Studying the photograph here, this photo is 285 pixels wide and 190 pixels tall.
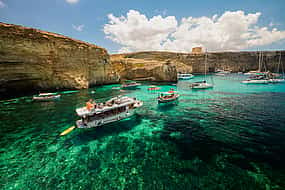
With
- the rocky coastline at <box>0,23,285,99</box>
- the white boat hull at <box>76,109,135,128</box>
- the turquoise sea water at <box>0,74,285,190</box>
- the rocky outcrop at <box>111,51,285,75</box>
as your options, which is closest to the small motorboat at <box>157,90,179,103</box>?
the turquoise sea water at <box>0,74,285,190</box>

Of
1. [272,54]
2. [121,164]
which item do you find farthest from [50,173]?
[272,54]

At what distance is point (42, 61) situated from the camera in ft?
125

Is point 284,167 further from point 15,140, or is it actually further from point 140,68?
point 140,68

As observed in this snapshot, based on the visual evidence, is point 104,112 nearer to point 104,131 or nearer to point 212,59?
point 104,131

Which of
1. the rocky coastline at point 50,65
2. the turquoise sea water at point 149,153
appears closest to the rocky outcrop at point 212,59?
the rocky coastline at point 50,65

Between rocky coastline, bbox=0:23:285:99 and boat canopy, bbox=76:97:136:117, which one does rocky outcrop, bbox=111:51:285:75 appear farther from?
boat canopy, bbox=76:97:136:117

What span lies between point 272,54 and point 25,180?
17789cm

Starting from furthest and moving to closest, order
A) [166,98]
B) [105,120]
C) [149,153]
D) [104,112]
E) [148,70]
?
[148,70] < [166,98] < [104,112] < [105,120] < [149,153]

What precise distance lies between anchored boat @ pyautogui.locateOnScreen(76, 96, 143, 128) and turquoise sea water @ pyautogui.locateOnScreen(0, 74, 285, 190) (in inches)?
44.5

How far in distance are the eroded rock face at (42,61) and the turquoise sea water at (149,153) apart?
21756mm

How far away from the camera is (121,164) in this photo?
1066 centimetres

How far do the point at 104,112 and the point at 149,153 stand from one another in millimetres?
9770

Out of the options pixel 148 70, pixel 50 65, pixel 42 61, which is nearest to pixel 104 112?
pixel 42 61

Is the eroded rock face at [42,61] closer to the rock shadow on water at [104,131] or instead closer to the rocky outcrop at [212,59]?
the rock shadow on water at [104,131]
